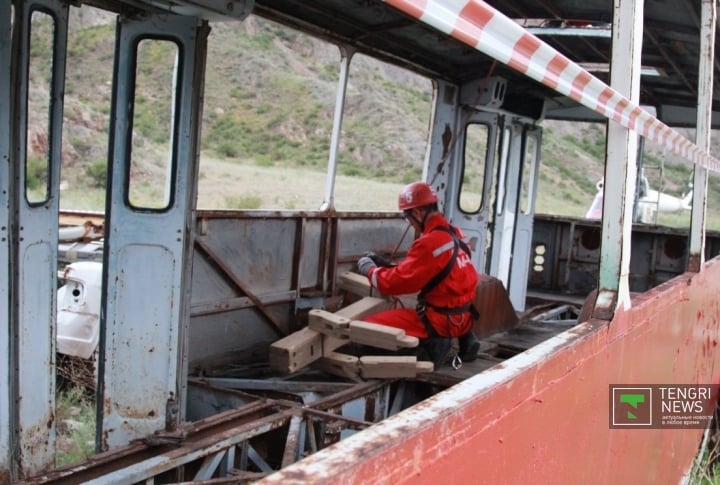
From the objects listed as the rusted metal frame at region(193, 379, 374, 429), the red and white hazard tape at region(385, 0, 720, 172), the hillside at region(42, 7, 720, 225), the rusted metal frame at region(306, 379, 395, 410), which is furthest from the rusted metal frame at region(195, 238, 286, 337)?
the hillside at region(42, 7, 720, 225)

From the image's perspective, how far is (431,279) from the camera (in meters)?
5.46

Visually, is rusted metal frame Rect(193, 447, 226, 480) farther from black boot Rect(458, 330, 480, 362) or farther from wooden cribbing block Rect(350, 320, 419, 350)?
black boot Rect(458, 330, 480, 362)

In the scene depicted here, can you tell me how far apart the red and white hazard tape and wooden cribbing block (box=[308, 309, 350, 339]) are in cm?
314

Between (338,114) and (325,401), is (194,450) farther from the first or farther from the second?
(338,114)

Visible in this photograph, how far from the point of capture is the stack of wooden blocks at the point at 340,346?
209 inches

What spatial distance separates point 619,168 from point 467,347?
3468 mm

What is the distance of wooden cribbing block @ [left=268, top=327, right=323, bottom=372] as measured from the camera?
527 cm

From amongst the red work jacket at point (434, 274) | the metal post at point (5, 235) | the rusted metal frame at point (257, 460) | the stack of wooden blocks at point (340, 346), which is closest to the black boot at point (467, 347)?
the red work jacket at point (434, 274)

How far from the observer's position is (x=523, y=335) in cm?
747

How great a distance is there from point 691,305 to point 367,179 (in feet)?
19.7

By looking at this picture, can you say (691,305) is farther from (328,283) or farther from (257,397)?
(328,283)

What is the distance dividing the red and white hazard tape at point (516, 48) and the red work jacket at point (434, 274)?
271 cm

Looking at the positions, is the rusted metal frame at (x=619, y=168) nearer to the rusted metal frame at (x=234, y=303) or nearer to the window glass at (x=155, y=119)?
the window glass at (x=155, y=119)

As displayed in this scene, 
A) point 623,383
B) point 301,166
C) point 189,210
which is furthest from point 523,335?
point 301,166
